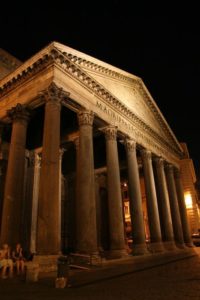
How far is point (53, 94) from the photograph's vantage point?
36.9ft

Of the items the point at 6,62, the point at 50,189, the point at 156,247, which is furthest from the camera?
the point at 6,62

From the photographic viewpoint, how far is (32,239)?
54.6 feet

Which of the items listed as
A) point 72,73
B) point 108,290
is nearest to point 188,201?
point 72,73

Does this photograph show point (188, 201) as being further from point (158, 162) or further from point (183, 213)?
point (158, 162)

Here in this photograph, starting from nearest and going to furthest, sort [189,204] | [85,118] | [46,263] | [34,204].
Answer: [46,263], [85,118], [34,204], [189,204]

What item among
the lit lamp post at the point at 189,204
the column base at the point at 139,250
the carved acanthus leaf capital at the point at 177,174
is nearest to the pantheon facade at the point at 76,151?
the column base at the point at 139,250

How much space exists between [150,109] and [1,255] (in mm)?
17823

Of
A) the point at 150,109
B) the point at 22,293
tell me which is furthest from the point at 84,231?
the point at 150,109

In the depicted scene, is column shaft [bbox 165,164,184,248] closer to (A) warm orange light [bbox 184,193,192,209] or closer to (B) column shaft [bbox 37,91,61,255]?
(A) warm orange light [bbox 184,193,192,209]

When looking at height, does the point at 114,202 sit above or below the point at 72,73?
below

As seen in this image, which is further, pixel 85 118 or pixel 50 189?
pixel 85 118

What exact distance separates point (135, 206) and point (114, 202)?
2463 millimetres

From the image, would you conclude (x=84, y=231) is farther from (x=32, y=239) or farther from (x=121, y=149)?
(x=121, y=149)

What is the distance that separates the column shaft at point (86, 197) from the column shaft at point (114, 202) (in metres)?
2.26
